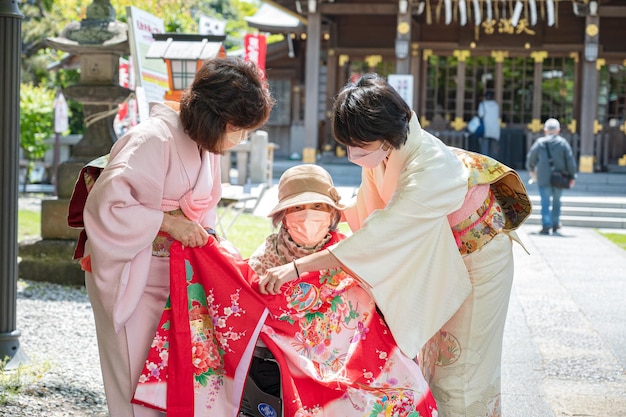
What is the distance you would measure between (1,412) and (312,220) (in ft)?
5.83

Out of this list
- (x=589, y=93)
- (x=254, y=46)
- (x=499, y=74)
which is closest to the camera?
(x=254, y=46)

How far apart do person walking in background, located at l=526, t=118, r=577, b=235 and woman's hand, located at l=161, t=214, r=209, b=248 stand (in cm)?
1076

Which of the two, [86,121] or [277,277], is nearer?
[277,277]

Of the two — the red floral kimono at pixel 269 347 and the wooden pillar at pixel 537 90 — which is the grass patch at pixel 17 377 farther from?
the wooden pillar at pixel 537 90

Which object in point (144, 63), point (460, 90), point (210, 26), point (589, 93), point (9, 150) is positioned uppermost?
point (210, 26)

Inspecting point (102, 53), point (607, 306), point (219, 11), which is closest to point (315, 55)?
point (102, 53)

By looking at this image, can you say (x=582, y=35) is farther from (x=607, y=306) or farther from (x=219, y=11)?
(x=219, y=11)

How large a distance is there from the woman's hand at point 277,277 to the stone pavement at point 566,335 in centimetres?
189

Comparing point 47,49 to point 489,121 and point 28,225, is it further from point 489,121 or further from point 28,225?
point 28,225

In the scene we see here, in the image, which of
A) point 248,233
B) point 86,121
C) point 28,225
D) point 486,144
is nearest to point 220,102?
point 86,121

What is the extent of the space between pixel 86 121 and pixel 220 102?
569 centimetres

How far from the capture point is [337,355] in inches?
134

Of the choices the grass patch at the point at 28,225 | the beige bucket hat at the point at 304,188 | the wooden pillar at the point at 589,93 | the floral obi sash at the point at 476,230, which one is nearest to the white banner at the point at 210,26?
the grass patch at the point at 28,225

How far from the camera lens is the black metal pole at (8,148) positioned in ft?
15.9
